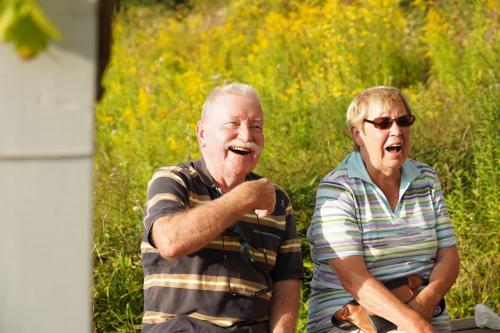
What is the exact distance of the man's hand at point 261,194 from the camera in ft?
9.52

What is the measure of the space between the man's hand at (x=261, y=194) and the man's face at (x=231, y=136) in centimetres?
18

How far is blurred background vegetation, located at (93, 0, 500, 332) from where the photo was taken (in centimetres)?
466

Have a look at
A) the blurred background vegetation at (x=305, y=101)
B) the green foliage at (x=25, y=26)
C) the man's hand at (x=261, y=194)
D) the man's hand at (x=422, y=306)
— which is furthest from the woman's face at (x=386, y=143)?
the green foliage at (x=25, y=26)

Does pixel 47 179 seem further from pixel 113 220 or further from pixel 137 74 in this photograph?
pixel 137 74

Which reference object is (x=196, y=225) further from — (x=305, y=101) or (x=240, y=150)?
(x=305, y=101)

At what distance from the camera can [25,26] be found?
1.64 metres

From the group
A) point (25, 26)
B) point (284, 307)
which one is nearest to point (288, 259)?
point (284, 307)

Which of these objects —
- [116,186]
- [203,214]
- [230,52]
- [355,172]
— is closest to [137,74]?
[230,52]

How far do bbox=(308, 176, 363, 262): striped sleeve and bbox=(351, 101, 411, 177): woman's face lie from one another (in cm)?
18

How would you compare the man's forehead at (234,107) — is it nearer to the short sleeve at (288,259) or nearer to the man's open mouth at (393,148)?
the short sleeve at (288,259)

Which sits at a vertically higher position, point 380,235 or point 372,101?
point 372,101

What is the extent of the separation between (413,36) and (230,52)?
1591 mm

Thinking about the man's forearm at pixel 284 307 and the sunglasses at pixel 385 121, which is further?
the sunglasses at pixel 385 121

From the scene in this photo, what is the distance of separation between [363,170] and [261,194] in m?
0.66
